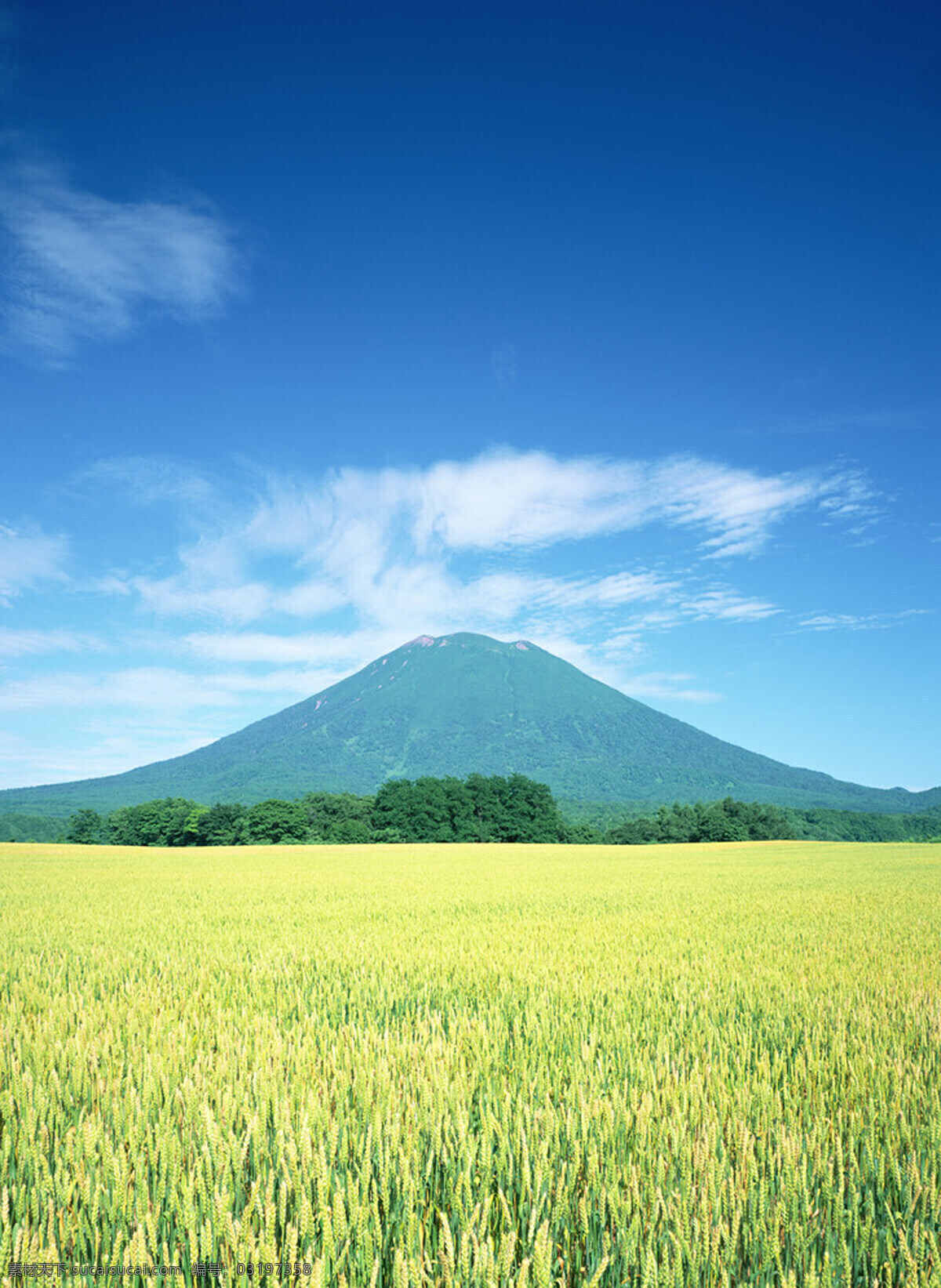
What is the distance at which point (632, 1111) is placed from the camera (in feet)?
9.49

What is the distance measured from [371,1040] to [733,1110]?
208 cm

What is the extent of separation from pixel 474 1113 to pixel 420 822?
246 ft

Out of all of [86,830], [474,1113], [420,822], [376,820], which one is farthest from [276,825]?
[474,1113]

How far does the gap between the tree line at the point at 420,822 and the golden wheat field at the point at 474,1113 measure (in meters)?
69.4

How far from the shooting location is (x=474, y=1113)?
313cm

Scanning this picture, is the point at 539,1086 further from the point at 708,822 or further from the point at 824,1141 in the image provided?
the point at 708,822

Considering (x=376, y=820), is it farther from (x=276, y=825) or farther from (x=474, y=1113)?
(x=474, y=1113)

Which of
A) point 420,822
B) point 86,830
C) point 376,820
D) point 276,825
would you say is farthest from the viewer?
point 86,830

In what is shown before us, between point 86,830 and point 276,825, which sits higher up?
point 276,825

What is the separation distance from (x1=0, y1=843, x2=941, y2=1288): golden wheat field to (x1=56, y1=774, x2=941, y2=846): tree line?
69.4m

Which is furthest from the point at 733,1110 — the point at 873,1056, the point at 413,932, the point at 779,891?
the point at 779,891

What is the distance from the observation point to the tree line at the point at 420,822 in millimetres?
76000

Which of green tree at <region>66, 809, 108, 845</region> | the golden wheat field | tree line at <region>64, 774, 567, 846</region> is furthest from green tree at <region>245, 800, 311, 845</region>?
the golden wheat field

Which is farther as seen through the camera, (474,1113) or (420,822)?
(420,822)
